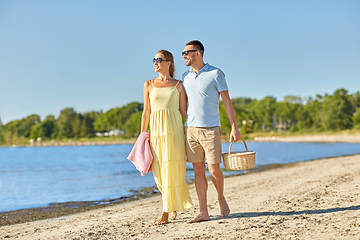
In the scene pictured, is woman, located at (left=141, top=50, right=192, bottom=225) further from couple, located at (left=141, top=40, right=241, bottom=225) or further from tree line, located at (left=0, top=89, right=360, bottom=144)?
tree line, located at (left=0, top=89, right=360, bottom=144)

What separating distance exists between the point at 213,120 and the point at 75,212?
4.56m

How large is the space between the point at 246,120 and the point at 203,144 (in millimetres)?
92779

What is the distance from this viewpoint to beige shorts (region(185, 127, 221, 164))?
3.84 metres

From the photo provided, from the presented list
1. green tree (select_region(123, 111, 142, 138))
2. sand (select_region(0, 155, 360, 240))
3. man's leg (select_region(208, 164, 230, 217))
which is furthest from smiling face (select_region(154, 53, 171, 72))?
green tree (select_region(123, 111, 142, 138))

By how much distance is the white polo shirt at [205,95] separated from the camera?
12.6 feet

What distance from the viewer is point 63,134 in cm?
11769

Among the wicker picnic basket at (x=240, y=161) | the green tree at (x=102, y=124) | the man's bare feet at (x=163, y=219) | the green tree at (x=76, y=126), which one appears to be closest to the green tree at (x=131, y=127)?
the green tree at (x=102, y=124)

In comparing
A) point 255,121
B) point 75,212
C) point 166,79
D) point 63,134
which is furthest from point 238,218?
point 63,134

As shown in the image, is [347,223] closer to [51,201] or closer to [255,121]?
[51,201]

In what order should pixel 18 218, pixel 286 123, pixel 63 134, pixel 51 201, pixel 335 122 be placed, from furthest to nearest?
1. pixel 63 134
2. pixel 286 123
3. pixel 335 122
4. pixel 51 201
5. pixel 18 218

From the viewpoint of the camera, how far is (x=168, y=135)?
12.9 ft

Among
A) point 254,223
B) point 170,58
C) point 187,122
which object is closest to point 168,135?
point 187,122

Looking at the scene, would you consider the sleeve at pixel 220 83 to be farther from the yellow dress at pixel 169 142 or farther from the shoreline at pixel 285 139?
the shoreline at pixel 285 139

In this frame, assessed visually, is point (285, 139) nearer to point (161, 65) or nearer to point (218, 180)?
point (218, 180)
